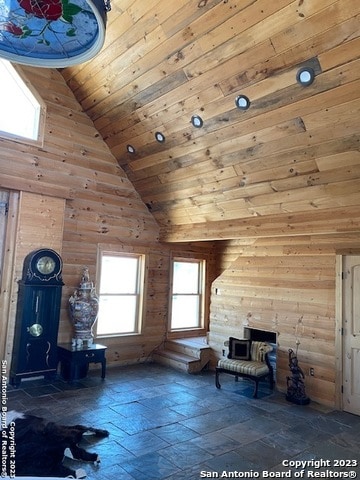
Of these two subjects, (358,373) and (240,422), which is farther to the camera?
(358,373)

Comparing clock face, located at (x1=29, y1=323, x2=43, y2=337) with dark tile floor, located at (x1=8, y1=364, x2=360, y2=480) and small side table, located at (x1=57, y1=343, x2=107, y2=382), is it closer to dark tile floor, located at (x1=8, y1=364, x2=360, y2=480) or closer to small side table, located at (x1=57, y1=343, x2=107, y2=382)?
small side table, located at (x1=57, y1=343, x2=107, y2=382)

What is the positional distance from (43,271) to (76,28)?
13.0ft

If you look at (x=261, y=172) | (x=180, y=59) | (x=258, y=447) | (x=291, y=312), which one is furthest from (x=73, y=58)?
(x=291, y=312)

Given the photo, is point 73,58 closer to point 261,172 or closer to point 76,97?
→ point 261,172

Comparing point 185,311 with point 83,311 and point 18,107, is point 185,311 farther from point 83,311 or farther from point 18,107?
point 18,107

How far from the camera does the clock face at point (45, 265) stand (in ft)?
16.9

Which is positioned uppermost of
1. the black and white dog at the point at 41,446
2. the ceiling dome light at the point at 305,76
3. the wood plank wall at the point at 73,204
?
the ceiling dome light at the point at 305,76

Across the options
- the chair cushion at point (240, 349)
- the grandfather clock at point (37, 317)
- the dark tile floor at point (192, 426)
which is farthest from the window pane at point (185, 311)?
the grandfather clock at point (37, 317)

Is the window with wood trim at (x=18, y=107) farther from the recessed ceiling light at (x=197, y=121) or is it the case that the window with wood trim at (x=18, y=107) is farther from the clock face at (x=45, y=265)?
the recessed ceiling light at (x=197, y=121)

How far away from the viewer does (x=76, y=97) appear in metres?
5.80

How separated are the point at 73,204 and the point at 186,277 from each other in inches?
117

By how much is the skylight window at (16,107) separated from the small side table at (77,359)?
10.7ft

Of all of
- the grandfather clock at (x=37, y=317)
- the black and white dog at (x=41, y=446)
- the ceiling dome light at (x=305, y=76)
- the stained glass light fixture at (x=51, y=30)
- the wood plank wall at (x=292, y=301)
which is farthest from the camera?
the grandfather clock at (x=37, y=317)

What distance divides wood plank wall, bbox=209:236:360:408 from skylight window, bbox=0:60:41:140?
13.3 feet
